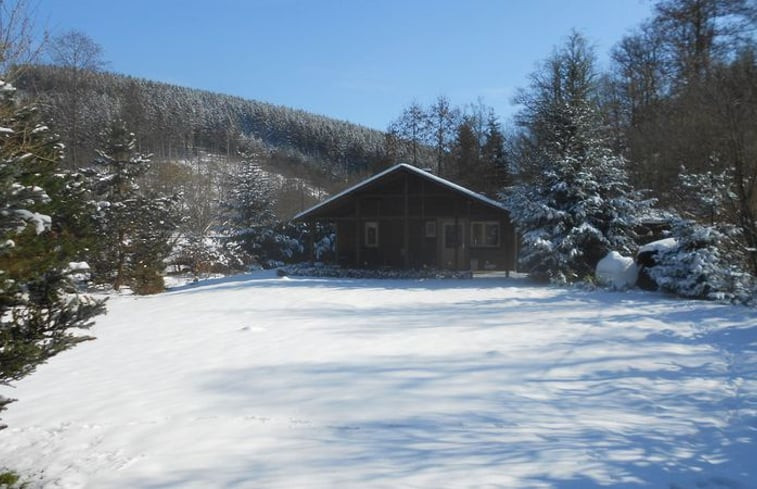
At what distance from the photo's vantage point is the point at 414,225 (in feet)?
82.7

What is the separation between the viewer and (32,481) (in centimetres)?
484

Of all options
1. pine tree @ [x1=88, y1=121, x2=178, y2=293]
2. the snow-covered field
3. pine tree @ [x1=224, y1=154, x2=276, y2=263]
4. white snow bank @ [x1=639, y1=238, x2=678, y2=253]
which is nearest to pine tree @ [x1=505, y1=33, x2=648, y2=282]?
white snow bank @ [x1=639, y1=238, x2=678, y2=253]

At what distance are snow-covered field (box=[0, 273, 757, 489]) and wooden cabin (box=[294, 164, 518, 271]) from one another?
12.0 metres

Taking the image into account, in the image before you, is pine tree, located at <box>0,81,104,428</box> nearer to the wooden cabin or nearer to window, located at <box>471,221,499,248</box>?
the wooden cabin

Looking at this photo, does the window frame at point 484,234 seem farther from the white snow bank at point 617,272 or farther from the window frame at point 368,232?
the white snow bank at point 617,272

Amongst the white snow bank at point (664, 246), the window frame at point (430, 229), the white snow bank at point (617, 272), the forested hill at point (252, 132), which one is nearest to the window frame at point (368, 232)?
the window frame at point (430, 229)

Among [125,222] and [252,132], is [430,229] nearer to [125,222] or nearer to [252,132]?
[125,222]

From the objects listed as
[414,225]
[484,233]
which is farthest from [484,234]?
[414,225]

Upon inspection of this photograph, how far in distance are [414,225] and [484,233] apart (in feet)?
11.0

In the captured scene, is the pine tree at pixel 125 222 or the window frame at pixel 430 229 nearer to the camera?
the pine tree at pixel 125 222

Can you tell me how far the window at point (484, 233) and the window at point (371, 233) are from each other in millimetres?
4576

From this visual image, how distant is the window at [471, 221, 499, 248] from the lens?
25.3 meters

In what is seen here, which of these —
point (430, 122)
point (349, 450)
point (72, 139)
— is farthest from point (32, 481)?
point (430, 122)

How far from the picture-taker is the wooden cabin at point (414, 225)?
2362 cm
